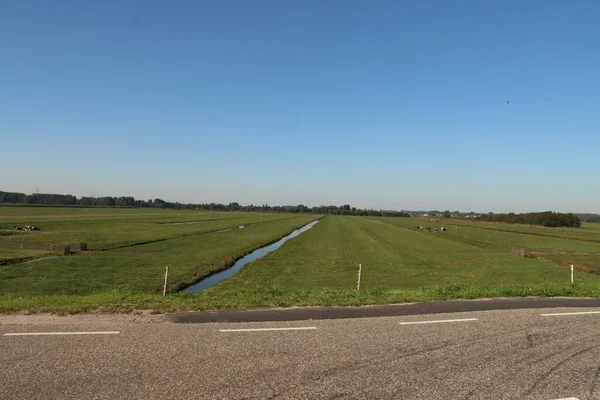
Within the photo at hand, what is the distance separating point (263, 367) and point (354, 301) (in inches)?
287

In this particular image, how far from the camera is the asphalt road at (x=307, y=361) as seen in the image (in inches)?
274

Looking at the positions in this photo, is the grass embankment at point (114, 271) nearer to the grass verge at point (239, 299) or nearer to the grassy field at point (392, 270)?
the grassy field at point (392, 270)

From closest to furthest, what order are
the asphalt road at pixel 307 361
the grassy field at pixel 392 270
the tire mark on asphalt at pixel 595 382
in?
the asphalt road at pixel 307 361, the tire mark on asphalt at pixel 595 382, the grassy field at pixel 392 270

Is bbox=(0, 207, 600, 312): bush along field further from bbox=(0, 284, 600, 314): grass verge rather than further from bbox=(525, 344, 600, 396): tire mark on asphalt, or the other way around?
bbox=(525, 344, 600, 396): tire mark on asphalt

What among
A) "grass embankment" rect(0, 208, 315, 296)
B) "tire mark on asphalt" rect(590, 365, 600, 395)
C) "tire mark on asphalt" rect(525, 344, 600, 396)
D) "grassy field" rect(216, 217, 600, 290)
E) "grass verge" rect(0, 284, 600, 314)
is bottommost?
"grass embankment" rect(0, 208, 315, 296)

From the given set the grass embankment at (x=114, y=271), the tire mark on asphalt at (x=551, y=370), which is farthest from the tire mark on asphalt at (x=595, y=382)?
the grass embankment at (x=114, y=271)

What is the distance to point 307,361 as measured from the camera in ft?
27.4

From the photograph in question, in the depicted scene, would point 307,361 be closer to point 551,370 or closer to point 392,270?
point 551,370

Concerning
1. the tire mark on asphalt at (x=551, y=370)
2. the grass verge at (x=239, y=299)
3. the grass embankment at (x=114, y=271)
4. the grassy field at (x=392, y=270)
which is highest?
the tire mark on asphalt at (x=551, y=370)

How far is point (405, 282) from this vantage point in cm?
3181

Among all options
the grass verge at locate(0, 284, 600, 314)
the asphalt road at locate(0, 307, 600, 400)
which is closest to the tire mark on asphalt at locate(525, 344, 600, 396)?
the asphalt road at locate(0, 307, 600, 400)

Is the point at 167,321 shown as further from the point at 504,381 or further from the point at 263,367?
the point at 504,381

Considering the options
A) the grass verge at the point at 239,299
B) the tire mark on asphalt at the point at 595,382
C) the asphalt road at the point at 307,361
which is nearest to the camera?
the asphalt road at the point at 307,361

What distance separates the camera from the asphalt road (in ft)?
22.8
